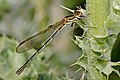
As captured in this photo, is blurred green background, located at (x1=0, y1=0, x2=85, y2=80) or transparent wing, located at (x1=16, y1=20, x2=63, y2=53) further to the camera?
blurred green background, located at (x1=0, y1=0, x2=85, y2=80)

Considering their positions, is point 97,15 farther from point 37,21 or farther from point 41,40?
point 37,21

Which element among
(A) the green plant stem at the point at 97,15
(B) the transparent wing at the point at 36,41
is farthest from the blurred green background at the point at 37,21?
(A) the green plant stem at the point at 97,15

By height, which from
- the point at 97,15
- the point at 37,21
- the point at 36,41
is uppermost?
the point at 97,15

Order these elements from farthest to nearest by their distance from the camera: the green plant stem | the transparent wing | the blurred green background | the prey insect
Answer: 1. the blurred green background
2. the transparent wing
3. the prey insect
4. the green plant stem

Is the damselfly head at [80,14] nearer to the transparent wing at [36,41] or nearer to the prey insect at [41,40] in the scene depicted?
the prey insect at [41,40]

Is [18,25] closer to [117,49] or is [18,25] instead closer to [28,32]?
[28,32]

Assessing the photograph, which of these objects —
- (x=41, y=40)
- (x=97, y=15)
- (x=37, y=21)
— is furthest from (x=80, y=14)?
(x=37, y=21)

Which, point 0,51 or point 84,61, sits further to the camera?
point 0,51

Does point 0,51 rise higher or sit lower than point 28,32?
higher

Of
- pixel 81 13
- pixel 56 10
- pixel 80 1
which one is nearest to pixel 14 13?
pixel 56 10

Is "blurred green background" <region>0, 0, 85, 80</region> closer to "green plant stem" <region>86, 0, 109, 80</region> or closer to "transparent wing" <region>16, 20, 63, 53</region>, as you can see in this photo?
"transparent wing" <region>16, 20, 63, 53</region>

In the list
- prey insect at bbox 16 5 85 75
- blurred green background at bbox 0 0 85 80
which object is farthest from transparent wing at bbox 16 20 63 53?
blurred green background at bbox 0 0 85 80
